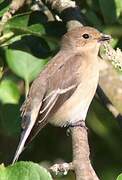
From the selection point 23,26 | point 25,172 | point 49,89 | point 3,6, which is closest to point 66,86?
point 49,89

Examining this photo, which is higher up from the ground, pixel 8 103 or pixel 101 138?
pixel 8 103

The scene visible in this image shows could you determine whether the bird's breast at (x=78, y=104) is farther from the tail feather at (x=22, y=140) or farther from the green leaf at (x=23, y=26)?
the green leaf at (x=23, y=26)

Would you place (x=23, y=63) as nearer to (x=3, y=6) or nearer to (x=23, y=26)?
(x=23, y=26)

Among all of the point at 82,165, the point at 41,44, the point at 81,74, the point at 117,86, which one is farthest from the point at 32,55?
the point at 82,165

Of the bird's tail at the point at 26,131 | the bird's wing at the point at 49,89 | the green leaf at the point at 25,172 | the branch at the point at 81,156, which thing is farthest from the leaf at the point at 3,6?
the green leaf at the point at 25,172

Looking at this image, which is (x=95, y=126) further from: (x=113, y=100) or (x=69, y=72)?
(x=69, y=72)

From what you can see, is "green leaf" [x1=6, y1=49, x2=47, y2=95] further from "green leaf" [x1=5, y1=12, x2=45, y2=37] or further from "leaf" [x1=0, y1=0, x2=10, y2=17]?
"leaf" [x1=0, y1=0, x2=10, y2=17]
